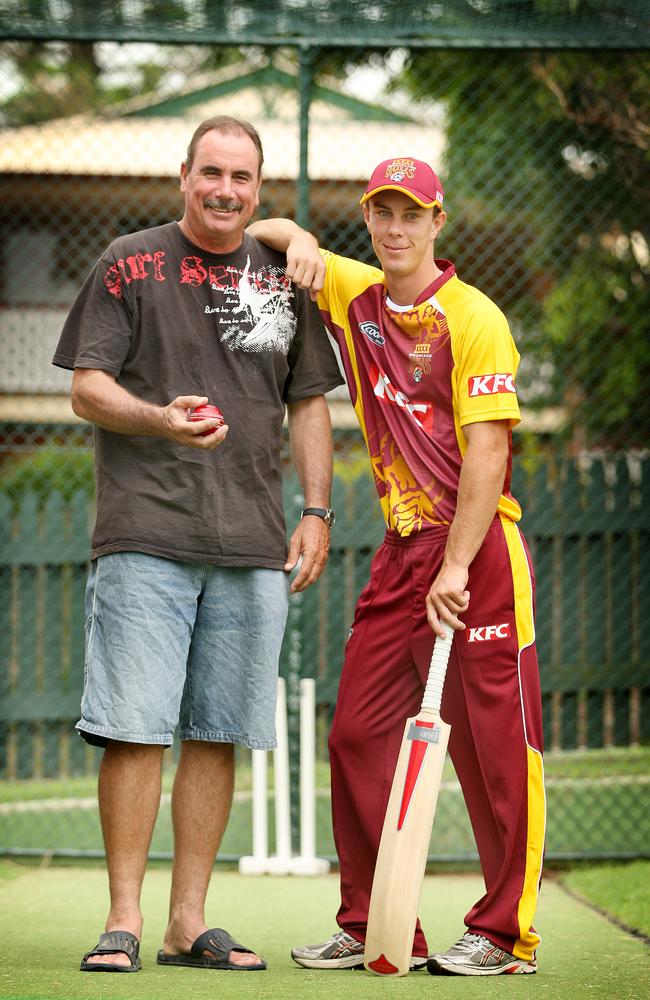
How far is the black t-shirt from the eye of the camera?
349 centimetres

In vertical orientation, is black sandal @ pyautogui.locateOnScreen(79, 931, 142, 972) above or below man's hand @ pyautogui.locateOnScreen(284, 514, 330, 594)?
below

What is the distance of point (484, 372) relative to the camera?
135 inches

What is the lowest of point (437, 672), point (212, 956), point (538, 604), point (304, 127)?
point (212, 956)

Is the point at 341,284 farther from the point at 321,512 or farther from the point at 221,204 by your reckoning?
the point at 321,512

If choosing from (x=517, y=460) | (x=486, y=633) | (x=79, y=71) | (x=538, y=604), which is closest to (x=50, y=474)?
(x=517, y=460)

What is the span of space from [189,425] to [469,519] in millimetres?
738

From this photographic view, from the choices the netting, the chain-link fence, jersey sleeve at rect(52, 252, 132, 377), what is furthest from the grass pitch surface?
the netting

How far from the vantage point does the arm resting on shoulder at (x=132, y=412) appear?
322 centimetres

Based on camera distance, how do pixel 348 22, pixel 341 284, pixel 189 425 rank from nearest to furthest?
pixel 189 425 < pixel 341 284 < pixel 348 22

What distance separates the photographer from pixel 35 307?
7094 mm

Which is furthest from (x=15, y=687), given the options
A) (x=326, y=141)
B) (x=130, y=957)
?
(x=326, y=141)

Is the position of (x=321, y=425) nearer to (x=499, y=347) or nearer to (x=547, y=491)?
(x=499, y=347)

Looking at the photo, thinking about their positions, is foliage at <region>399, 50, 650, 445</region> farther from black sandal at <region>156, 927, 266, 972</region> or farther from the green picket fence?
black sandal at <region>156, 927, 266, 972</region>

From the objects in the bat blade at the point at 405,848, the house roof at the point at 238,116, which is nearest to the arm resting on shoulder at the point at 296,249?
the bat blade at the point at 405,848
